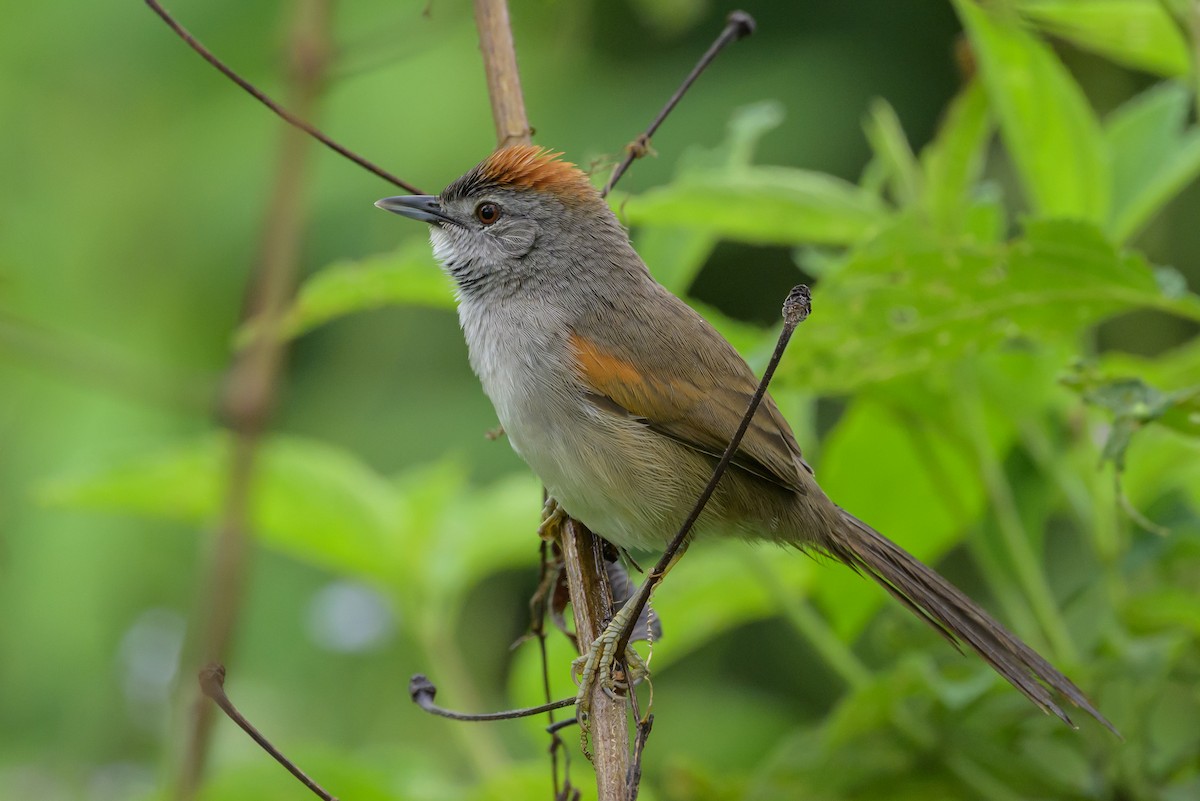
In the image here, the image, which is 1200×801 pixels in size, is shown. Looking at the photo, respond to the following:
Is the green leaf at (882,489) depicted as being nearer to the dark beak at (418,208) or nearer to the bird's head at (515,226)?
the bird's head at (515,226)

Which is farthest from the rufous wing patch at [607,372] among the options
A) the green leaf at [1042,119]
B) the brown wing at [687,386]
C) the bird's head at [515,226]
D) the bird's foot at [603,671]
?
the green leaf at [1042,119]

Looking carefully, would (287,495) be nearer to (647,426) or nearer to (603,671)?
(647,426)

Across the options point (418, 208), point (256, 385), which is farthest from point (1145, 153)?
point (256, 385)

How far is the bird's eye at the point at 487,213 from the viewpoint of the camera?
3324 mm

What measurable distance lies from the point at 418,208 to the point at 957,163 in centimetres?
130

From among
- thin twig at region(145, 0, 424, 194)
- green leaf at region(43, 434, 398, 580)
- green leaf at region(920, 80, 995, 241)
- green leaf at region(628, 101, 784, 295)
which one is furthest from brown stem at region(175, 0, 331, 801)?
green leaf at region(920, 80, 995, 241)

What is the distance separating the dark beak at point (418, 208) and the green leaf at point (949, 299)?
1115 mm

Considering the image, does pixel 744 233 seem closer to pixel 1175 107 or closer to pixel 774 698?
pixel 1175 107

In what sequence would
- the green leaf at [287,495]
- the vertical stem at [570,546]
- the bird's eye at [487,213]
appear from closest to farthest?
1. the vertical stem at [570,546]
2. the green leaf at [287,495]
3. the bird's eye at [487,213]

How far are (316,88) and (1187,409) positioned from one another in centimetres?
163

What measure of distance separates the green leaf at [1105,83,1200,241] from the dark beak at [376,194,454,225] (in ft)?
5.28

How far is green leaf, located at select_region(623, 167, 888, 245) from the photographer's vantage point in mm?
2629

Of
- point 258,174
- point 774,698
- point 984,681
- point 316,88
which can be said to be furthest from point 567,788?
point 258,174

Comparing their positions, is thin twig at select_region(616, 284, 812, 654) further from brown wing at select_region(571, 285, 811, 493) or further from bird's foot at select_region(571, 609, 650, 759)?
brown wing at select_region(571, 285, 811, 493)
